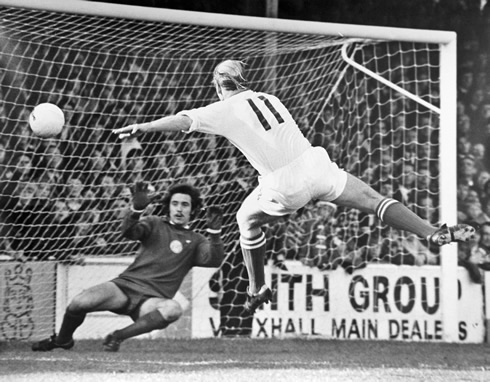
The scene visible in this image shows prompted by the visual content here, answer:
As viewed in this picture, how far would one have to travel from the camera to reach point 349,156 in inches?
365

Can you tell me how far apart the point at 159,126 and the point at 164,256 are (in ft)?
9.58

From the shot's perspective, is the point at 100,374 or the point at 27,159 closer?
the point at 100,374

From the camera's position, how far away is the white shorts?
628 cm

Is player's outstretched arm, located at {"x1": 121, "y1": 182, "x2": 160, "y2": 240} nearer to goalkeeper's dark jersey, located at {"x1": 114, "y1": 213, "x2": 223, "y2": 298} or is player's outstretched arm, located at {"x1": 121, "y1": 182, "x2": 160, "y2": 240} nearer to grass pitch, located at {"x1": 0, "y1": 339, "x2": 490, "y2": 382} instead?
goalkeeper's dark jersey, located at {"x1": 114, "y1": 213, "x2": 223, "y2": 298}

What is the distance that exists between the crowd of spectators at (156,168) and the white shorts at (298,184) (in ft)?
7.52

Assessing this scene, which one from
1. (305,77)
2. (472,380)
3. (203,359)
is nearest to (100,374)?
(203,359)

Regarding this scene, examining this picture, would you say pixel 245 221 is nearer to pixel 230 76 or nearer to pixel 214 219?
pixel 230 76

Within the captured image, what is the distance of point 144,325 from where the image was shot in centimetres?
839

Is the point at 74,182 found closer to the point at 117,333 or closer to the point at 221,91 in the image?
the point at 117,333

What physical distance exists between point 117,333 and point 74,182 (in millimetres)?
1335

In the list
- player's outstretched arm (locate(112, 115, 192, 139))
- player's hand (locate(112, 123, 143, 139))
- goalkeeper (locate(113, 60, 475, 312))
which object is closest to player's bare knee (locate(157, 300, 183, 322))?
goalkeeper (locate(113, 60, 475, 312))

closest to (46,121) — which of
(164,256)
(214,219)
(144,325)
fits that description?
(214,219)

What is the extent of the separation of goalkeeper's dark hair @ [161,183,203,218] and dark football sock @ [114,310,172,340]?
888mm

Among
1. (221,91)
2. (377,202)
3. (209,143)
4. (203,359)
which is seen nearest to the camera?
(377,202)
